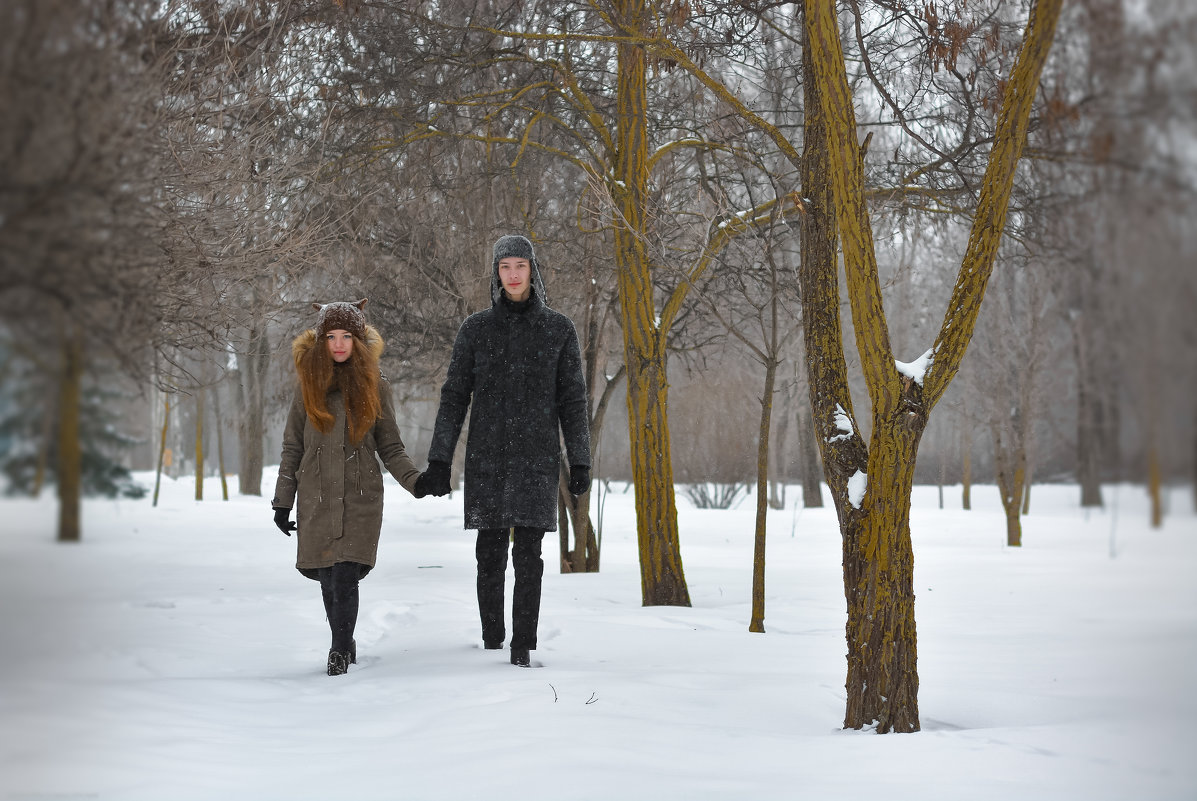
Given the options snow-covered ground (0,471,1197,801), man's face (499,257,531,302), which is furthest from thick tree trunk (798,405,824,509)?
man's face (499,257,531,302)

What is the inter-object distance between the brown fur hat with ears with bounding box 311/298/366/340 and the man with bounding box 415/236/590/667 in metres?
0.40

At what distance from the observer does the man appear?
4.10 meters

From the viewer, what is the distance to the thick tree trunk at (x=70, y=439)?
133 centimetres

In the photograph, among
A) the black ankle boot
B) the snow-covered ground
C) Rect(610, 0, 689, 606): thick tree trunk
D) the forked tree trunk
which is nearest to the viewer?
the snow-covered ground

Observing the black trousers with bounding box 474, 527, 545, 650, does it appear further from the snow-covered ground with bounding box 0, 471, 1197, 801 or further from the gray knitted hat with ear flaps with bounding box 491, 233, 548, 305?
the gray knitted hat with ear flaps with bounding box 491, 233, 548, 305

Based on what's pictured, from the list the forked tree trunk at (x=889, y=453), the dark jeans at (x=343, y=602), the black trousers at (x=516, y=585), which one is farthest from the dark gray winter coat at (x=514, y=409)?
the forked tree trunk at (x=889, y=453)

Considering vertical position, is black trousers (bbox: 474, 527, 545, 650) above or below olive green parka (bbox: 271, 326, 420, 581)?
below

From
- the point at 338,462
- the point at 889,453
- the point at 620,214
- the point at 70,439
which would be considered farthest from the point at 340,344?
the point at 70,439

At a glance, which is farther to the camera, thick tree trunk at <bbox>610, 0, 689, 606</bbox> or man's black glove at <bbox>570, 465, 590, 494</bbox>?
thick tree trunk at <bbox>610, 0, 689, 606</bbox>

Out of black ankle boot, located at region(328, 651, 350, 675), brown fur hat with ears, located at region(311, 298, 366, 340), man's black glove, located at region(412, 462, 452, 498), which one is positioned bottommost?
black ankle boot, located at region(328, 651, 350, 675)

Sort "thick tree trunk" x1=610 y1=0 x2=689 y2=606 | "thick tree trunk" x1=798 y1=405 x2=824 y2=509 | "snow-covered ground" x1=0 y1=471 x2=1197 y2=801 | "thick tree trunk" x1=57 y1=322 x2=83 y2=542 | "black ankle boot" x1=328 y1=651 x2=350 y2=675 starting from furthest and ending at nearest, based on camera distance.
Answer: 1. "thick tree trunk" x1=798 y1=405 x2=824 y2=509
2. "thick tree trunk" x1=610 y1=0 x2=689 y2=606
3. "black ankle boot" x1=328 y1=651 x2=350 y2=675
4. "snow-covered ground" x1=0 y1=471 x2=1197 y2=801
5. "thick tree trunk" x1=57 y1=322 x2=83 y2=542

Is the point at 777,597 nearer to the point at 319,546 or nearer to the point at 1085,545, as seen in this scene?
the point at 319,546

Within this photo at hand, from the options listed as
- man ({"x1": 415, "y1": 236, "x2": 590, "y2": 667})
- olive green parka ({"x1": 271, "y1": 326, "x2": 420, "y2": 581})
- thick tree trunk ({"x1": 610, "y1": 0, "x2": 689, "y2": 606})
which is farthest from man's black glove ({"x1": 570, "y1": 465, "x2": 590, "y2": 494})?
thick tree trunk ({"x1": 610, "y1": 0, "x2": 689, "y2": 606})

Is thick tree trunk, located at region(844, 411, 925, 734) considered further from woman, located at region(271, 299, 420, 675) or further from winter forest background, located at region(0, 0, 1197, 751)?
woman, located at region(271, 299, 420, 675)
